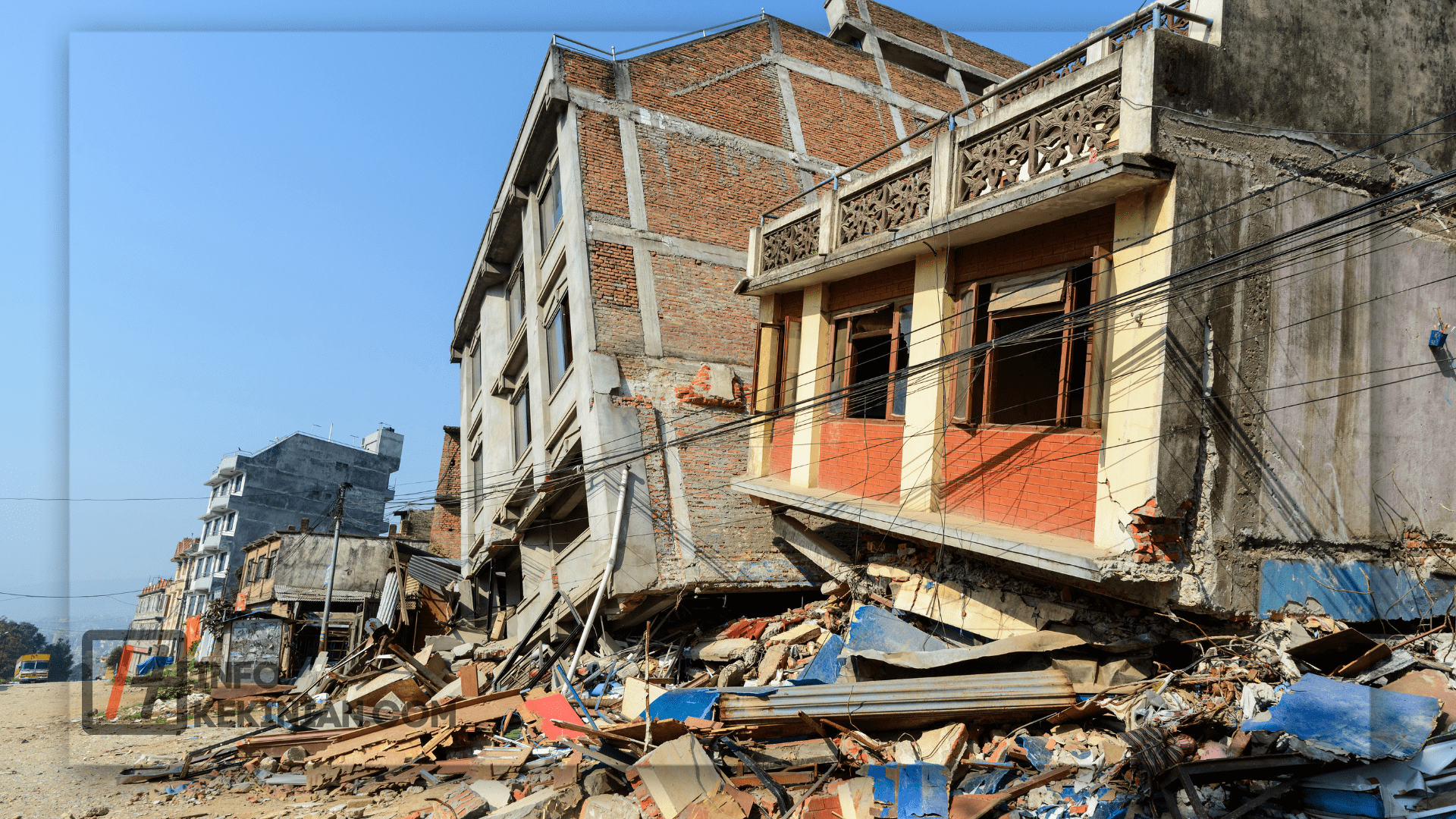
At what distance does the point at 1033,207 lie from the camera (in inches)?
278

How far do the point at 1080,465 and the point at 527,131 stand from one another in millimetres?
13541

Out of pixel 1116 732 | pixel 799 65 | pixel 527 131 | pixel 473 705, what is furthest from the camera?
pixel 799 65

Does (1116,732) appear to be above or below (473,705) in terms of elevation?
above

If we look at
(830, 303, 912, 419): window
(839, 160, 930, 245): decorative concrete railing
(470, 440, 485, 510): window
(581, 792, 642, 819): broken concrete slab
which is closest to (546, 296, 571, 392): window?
(830, 303, 912, 419): window

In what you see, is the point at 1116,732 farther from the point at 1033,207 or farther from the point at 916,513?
the point at 1033,207

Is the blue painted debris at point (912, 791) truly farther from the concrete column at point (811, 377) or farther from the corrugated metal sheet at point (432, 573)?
the corrugated metal sheet at point (432, 573)

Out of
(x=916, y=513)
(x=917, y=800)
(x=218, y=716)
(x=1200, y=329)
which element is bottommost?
(x=218, y=716)

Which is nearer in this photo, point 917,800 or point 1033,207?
point 917,800

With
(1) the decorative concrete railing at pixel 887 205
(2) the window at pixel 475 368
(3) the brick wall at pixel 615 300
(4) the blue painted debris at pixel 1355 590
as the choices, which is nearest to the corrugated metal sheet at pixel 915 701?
(4) the blue painted debris at pixel 1355 590

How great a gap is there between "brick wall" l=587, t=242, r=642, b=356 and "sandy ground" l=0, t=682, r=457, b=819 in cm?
704

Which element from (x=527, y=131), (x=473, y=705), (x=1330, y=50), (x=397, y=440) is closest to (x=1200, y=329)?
(x=1330, y=50)

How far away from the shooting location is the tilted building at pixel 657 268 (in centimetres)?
1327

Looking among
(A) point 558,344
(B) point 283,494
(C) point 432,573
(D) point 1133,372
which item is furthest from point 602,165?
(B) point 283,494

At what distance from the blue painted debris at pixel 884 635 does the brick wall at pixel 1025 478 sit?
1538 mm
